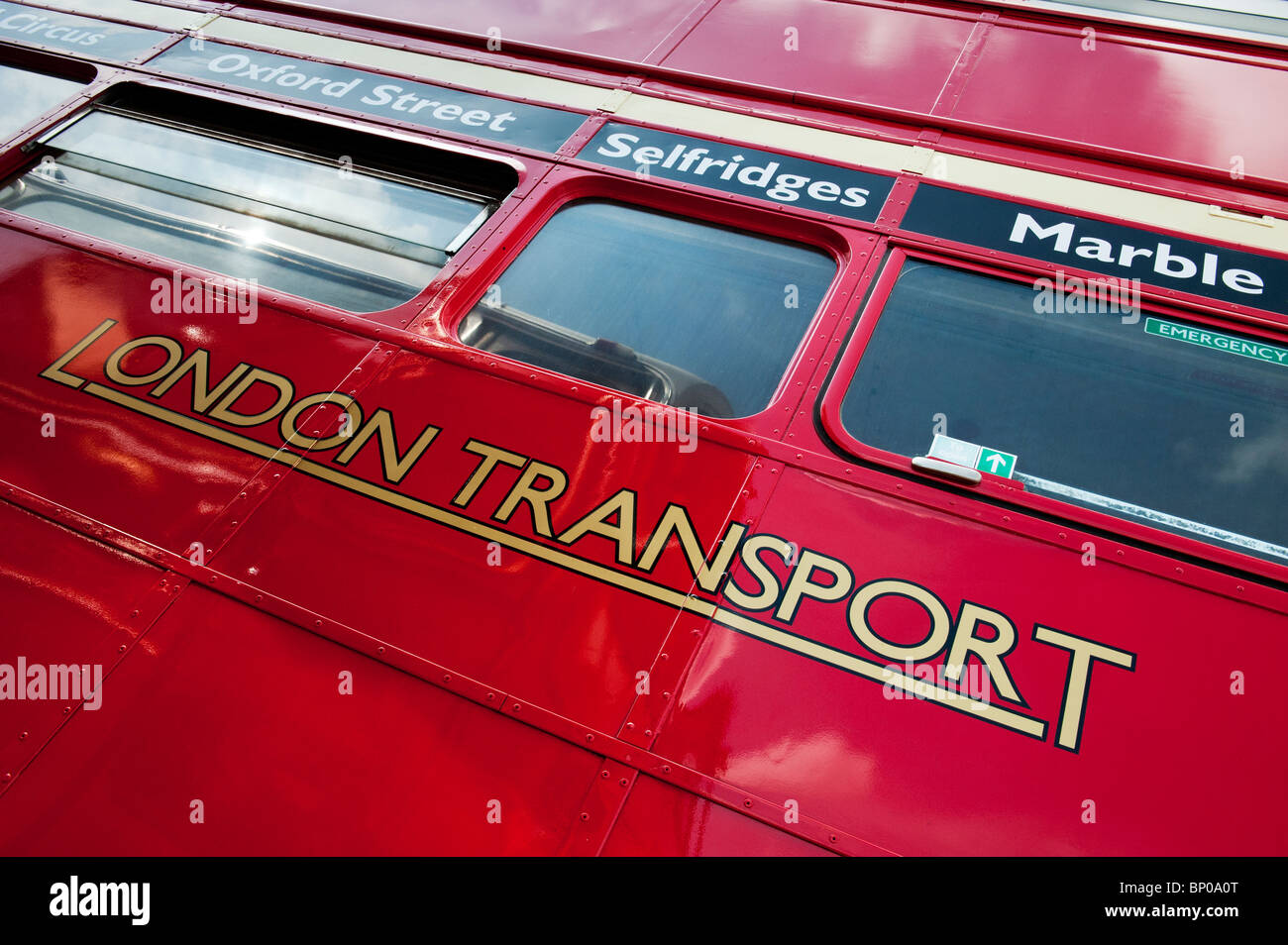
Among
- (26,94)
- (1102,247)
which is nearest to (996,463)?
(1102,247)

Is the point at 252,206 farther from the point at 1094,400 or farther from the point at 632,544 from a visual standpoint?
the point at 1094,400

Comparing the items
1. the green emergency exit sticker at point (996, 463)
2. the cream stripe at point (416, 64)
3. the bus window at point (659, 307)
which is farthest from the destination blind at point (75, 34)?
the green emergency exit sticker at point (996, 463)

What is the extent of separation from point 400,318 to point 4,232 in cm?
166

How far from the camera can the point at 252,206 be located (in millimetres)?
3168

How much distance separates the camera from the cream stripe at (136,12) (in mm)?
3928

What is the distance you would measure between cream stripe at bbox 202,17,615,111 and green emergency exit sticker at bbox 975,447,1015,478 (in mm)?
1957

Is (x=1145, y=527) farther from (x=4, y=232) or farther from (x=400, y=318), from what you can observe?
(x=4, y=232)

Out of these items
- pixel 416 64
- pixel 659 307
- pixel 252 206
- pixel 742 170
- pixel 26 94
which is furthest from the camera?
pixel 26 94

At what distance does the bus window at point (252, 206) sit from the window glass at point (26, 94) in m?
0.25

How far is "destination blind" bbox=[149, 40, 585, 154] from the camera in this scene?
3.19 meters

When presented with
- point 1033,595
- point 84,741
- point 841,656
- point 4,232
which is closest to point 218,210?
point 4,232

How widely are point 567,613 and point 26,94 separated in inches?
143

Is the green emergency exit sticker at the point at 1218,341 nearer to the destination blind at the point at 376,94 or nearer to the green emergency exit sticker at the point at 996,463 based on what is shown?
the green emergency exit sticker at the point at 996,463

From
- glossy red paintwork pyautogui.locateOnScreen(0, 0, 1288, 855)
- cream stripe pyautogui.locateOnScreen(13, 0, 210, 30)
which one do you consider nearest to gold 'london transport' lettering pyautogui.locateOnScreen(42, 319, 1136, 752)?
glossy red paintwork pyautogui.locateOnScreen(0, 0, 1288, 855)
